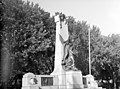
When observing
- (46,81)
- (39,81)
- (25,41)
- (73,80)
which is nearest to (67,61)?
(73,80)

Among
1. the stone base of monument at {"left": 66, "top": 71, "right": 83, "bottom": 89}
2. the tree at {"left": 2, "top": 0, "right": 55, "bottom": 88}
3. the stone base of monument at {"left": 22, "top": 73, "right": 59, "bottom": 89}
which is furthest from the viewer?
the tree at {"left": 2, "top": 0, "right": 55, "bottom": 88}

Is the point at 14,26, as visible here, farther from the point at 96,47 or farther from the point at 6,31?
the point at 96,47

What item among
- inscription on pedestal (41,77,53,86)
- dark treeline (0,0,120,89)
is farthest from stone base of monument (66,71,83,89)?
dark treeline (0,0,120,89)

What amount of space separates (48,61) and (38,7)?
8535 mm

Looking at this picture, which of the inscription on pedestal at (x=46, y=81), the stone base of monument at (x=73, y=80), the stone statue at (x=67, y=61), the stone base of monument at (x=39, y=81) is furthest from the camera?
the stone statue at (x=67, y=61)

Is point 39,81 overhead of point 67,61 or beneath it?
beneath

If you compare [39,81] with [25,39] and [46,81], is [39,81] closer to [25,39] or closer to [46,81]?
[46,81]

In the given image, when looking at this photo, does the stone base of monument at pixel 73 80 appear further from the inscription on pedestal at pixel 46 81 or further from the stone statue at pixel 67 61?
the inscription on pedestal at pixel 46 81

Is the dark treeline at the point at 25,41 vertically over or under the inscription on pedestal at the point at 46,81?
over

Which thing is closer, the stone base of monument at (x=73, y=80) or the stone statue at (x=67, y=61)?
the stone base of monument at (x=73, y=80)

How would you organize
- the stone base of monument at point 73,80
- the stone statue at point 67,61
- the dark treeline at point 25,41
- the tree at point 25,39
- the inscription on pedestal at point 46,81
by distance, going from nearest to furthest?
the stone base of monument at point 73,80 → the inscription on pedestal at point 46,81 → the stone statue at point 67,61 → the dark treeline at point 25,41 → the tree at point 25,39

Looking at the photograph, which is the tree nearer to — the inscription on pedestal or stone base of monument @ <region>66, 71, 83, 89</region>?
the inscription on pedestal

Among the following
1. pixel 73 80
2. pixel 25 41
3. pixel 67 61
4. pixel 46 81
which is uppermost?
pixel 25 41

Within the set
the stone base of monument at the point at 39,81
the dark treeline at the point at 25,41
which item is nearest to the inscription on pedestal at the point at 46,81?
the stone base of monument at the point at 39,81
